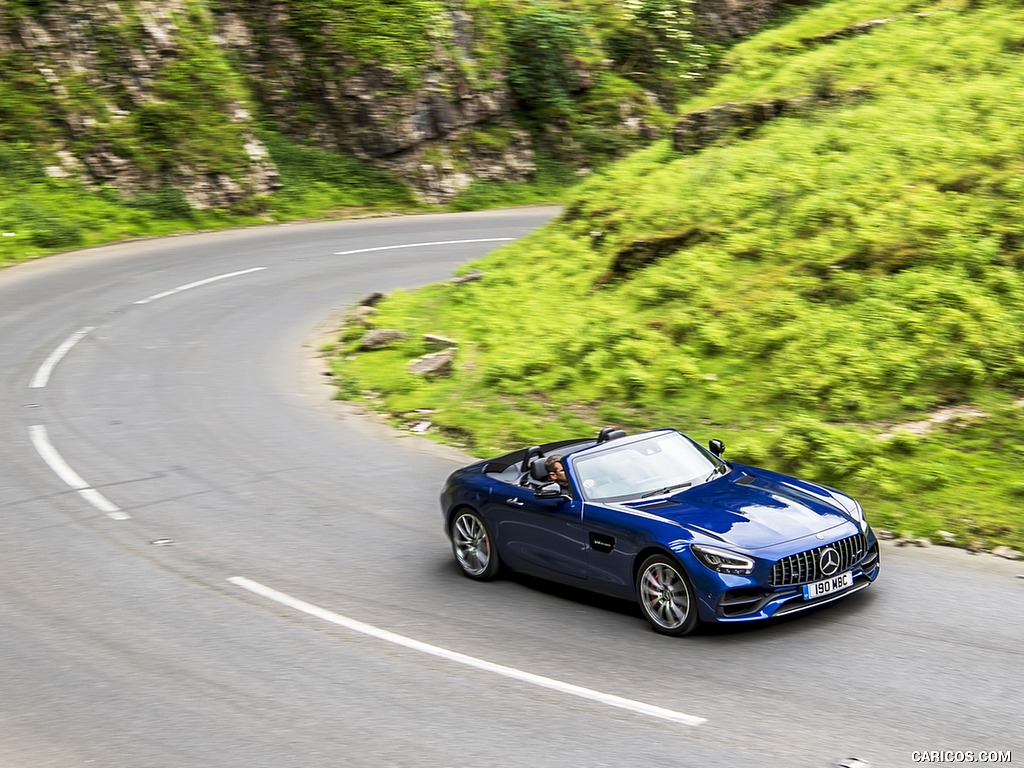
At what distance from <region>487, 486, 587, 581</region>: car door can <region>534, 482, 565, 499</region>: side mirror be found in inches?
2.6

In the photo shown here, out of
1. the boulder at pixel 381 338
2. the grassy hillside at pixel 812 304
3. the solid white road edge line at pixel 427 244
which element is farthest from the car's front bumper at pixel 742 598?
the solid white road edge line at pixel 427 244

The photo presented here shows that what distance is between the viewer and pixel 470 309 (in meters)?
21.5

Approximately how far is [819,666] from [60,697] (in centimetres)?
520

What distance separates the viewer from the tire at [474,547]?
10.2 metres

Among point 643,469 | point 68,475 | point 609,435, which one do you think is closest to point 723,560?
point 643,469

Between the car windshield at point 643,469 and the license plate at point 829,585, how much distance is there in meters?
1.48

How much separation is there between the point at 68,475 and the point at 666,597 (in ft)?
26.8

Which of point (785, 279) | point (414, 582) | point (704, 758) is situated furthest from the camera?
point (785, 279)

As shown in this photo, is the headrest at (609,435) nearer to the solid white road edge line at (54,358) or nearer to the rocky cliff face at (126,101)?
the solid white road edge line at (54,358)

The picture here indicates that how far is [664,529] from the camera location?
8656mm

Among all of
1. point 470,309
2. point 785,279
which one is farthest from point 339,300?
point 785,279

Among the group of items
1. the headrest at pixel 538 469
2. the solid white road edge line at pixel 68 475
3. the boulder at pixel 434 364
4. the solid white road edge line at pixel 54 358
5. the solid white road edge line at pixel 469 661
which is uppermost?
the headrest at pixel 538 469

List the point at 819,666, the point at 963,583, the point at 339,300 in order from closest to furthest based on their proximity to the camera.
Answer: the point at 819,666
the point at 963,583
the point at 339,300

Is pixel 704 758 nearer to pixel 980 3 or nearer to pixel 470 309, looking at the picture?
pixel 470 309
